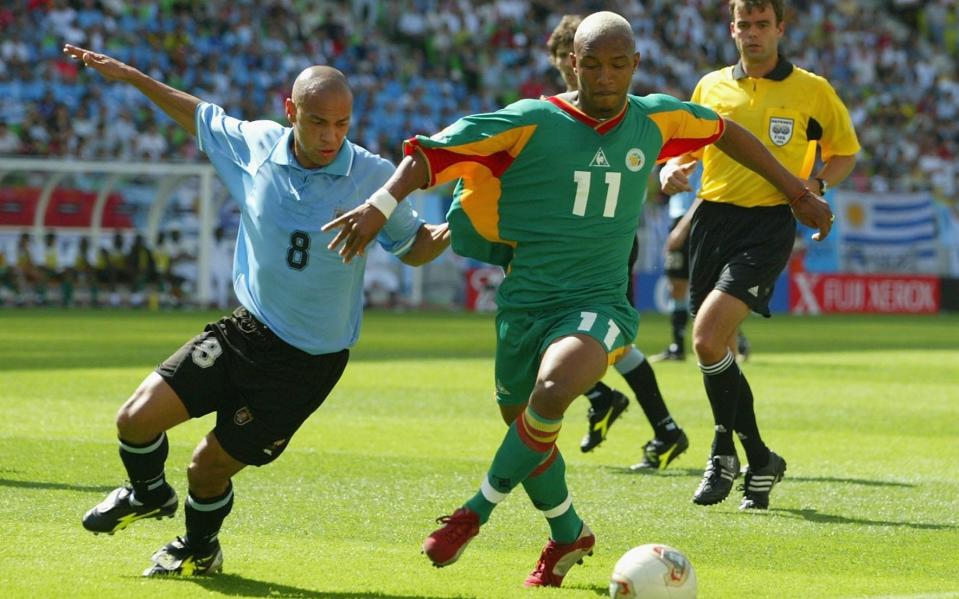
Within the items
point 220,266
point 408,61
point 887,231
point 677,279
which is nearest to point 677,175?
point 677,279

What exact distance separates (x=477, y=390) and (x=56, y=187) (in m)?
16.4

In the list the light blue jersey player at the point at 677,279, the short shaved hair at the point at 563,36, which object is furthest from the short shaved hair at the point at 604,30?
the light blue jersey player at the point at 677,279

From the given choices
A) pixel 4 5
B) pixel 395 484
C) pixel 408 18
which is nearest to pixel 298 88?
pixel 395 484

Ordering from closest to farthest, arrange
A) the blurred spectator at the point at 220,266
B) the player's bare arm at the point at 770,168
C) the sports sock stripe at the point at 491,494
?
the sports sock stripe at the point at 491,494, the player's bare arm at the point at 770,168, the blurred spectator at the point at 220,266

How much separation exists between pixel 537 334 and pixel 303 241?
0.99 metres

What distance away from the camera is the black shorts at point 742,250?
341 inches

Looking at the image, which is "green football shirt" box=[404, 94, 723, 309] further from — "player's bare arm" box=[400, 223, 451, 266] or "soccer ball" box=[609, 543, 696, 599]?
"soccer ball" box=[609, 543, 696, 599]

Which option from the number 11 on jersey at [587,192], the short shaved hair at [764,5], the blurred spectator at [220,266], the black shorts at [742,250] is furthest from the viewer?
the blurred spectator at [220,266]

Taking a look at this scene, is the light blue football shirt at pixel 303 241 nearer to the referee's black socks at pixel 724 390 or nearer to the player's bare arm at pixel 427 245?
the player's bare arm at pixel 427 245

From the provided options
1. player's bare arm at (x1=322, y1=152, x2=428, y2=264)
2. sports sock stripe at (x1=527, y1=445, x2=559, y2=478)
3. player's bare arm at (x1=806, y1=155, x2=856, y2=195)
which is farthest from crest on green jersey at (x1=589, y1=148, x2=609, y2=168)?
player's bare arm at (x1=806, y1=155, x2=856, y2=195)

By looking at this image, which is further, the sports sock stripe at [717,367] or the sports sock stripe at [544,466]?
the sports sock stripe at [717,367]

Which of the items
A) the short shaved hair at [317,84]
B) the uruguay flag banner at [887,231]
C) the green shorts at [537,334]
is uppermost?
the short shaved hair at [317,84]

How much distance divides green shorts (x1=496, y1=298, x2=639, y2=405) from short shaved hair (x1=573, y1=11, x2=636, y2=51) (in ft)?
3.42

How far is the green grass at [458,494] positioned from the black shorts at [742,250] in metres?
1.16
